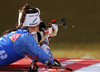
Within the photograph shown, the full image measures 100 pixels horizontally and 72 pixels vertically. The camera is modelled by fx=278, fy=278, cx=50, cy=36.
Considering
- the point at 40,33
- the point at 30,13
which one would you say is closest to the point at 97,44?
the point at 40,33

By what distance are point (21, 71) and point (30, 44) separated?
0.15 meters

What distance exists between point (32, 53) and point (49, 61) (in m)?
0.10

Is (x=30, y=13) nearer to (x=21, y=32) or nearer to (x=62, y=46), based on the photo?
(x=21, y=32)

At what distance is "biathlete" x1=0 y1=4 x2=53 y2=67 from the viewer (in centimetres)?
152

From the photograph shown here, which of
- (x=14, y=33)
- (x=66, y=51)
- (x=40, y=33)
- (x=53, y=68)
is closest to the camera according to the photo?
(x=53, y=68)

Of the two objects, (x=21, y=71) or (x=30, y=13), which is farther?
(x=30, y=13)

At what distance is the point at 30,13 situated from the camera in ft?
5.32

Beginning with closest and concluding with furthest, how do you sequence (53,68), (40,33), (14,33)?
(53,68) → (14,33) → (40,33)

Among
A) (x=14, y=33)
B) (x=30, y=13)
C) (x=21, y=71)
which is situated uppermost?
(x=30, y=13)

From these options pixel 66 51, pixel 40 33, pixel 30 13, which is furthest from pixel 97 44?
pixel 30 13

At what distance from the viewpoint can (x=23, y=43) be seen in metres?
1.51

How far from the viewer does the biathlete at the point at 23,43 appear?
1517 mm

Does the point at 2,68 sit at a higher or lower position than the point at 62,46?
lower

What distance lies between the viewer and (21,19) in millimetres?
1621
